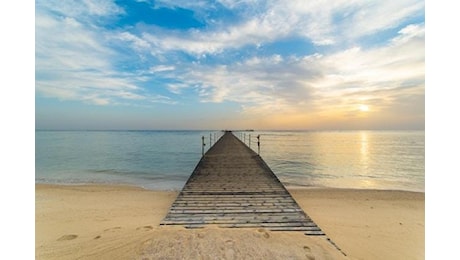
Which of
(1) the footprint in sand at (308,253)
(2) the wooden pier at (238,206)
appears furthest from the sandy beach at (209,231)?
(2) the wooden pier at (238,206)

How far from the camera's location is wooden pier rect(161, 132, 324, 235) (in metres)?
3.74

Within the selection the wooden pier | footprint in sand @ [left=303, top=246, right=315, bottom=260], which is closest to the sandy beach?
footprint in sand @ [left=303, top=246, right=315, bottom=260]

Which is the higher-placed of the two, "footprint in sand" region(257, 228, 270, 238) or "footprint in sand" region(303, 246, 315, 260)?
"footprint in sand" region(257, 228, 270, 238)

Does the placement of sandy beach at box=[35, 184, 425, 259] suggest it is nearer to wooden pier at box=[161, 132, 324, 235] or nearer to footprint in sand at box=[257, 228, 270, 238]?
footprint in sand at box=[257, 228, 270, 238]

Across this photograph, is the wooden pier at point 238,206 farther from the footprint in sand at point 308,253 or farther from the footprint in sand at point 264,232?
the footprint in sand at point 308,253

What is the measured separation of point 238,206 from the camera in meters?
4.51

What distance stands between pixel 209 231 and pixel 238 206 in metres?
1.30

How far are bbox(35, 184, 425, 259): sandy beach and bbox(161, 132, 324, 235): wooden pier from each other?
36cm

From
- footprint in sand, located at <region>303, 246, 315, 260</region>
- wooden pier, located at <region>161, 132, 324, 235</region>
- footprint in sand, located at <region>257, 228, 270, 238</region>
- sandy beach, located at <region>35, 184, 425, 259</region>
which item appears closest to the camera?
footprint in sand, located at <region>303, 246, 315, 260</region>

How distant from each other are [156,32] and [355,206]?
774 cm

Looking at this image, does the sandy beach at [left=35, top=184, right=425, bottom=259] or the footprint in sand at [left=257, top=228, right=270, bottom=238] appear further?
the footprint in sand at [left=257, top=228, right=270, bottom=238]

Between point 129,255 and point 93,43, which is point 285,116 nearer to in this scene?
point 93,43

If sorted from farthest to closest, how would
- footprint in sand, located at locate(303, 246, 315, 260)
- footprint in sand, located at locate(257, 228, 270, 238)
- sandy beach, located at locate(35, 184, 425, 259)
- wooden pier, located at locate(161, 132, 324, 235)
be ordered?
wooden pier, located at locate(161, 132, 324, 235) → footprint in sand, located at locate(257, 228, 270, 238) → sandy beach, located at locate(35, 184, 425, 259) → footprint in sand, located at locate(303, 246, 315, 260)
